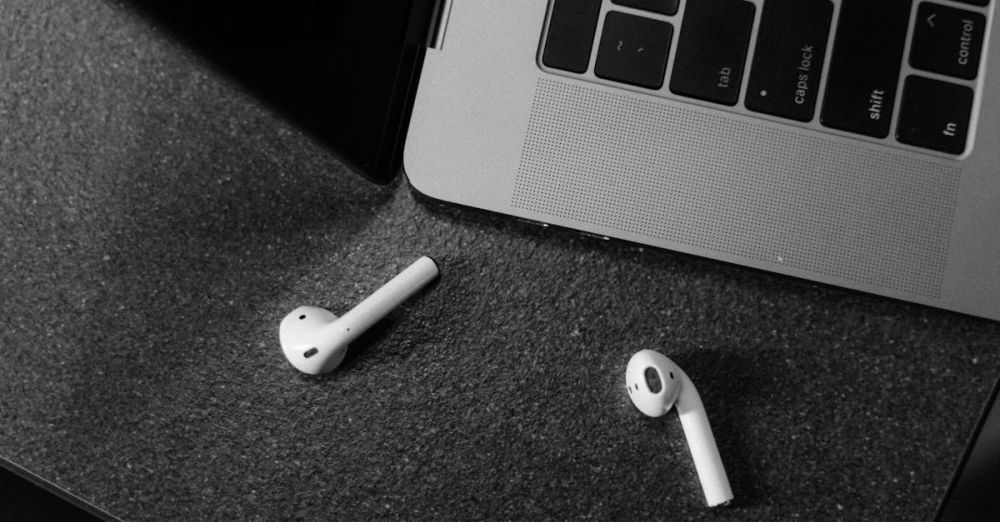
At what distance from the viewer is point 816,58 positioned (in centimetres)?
49

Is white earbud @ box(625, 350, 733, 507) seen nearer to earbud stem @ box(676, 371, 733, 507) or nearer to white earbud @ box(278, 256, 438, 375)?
earbud stem @ box(676, 371, 733, 507)

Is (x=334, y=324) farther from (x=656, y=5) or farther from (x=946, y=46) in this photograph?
(x=946, y=46)

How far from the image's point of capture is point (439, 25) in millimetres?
510

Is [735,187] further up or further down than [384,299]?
further up

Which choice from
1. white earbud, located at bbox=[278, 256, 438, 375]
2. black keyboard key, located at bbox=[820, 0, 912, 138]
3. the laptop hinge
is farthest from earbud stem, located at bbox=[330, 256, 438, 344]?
black keyboard key, located at bbox=[820, 0, 912, 138]

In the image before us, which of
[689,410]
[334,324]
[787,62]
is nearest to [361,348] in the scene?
[334,324]

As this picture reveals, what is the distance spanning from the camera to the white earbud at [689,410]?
49cm

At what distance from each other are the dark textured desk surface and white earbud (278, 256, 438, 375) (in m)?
0.02

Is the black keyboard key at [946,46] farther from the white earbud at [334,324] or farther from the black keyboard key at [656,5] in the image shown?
the white earbud at [334,324]

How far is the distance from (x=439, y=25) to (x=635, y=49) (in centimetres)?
13

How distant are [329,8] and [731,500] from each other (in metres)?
0.39

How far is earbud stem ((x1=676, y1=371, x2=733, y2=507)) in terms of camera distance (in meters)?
0.49

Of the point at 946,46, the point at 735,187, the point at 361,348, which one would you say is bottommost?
the point at 361,348

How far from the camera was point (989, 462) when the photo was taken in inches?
19.5
